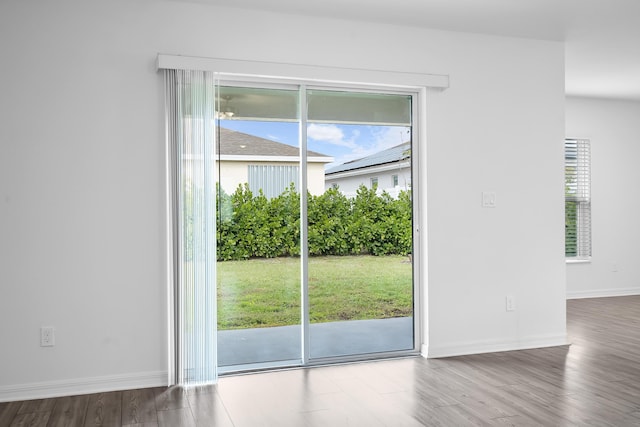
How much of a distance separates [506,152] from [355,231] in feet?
4.80

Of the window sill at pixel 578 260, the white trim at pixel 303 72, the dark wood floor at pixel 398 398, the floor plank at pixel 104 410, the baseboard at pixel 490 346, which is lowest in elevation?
the floor plank at pixel 104 410

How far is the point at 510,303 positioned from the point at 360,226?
1.45 meters

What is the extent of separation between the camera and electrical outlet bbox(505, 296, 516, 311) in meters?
4.52

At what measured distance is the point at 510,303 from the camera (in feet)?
14.8

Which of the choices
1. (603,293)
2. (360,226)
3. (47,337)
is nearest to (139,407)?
(47,337)

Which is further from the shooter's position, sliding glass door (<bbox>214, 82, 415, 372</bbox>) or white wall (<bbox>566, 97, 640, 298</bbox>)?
white wall (<bbox>566, 97, 640, 298</bbox>)

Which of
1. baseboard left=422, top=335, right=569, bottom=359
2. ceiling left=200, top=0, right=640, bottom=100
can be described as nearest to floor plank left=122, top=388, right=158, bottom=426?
baseboard left=422, top=335, right=569, bottom=359

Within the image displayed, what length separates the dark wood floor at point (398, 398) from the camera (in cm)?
299

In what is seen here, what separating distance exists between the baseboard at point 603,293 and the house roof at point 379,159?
12.7 feet

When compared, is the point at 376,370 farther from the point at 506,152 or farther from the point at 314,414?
the point at 506,152

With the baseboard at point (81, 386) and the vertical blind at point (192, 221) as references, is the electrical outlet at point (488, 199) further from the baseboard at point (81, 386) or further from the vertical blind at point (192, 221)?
the baseboard at point (81, 386)

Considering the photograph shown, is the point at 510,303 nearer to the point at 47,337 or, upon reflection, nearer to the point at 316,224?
the point at 316,224

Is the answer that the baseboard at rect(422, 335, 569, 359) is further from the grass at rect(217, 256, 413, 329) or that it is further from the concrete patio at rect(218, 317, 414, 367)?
the grass at rect(217, 256, 413, 329)

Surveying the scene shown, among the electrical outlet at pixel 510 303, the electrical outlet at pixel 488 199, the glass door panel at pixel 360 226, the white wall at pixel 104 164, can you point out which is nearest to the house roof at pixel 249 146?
the glass door panel at pixel 360 226
